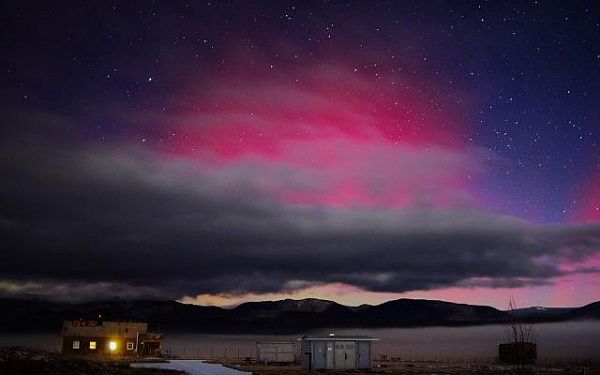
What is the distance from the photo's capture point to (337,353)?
2918 inches

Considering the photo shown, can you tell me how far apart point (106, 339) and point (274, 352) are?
29139mm

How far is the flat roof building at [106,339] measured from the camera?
333 ft

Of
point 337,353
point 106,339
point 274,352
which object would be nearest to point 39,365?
point 337,353

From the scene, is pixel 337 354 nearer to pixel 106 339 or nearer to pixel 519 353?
pixel 519 353

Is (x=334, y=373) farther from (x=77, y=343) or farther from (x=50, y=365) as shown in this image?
(x=77, y=343)

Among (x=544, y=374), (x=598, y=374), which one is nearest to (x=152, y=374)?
(x=544, y=374)

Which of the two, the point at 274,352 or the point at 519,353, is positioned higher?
the point at 274,352

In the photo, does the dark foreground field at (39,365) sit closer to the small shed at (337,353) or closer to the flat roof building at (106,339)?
the small shed at (337,353)

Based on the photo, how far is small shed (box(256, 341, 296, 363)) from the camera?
294ft

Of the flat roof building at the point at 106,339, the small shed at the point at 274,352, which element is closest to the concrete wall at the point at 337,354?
the small shed at the point at 274,352

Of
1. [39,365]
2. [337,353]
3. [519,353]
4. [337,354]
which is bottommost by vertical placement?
[519,353]

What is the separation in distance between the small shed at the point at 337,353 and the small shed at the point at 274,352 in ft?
50.9

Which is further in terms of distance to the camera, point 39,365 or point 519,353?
point 519,353

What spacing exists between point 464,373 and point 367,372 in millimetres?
11102
